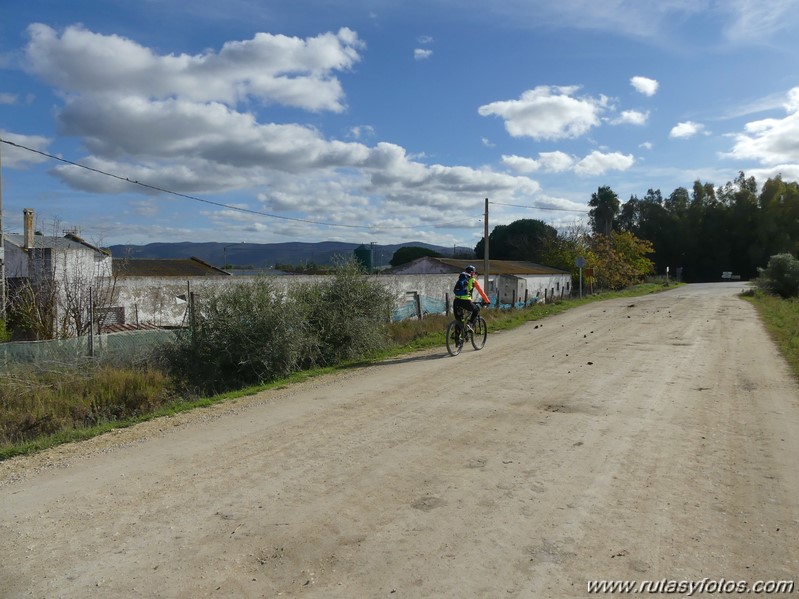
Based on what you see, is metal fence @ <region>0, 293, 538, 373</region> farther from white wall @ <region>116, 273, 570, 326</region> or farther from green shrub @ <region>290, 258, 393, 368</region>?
green shrub @ <region>290, 258, 393, 368</region>

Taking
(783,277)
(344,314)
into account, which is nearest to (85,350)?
(344,314)

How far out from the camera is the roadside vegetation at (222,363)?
861cm

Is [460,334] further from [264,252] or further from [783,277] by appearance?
[264,252]

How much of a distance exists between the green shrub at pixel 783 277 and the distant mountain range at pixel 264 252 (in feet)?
77.5

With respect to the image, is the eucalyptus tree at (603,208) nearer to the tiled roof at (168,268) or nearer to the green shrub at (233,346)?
the tiled roof at (168,268)

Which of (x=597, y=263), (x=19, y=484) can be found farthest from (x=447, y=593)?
(x=597, y=263)

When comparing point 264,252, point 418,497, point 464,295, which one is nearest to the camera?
point 418,497

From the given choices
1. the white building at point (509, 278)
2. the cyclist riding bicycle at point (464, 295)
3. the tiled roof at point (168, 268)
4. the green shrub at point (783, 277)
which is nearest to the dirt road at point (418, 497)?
the cyclist riding bicycle at point (464, 295)

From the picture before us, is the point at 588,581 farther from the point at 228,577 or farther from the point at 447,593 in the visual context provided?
the point at 228,577

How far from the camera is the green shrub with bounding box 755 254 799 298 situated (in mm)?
35031

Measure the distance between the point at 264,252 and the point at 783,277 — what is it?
5755 centimetres

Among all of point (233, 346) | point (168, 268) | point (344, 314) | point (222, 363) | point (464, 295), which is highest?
point (168, 268)

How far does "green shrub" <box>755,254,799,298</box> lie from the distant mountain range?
23.6m

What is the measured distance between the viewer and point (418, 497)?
4.93 metres
